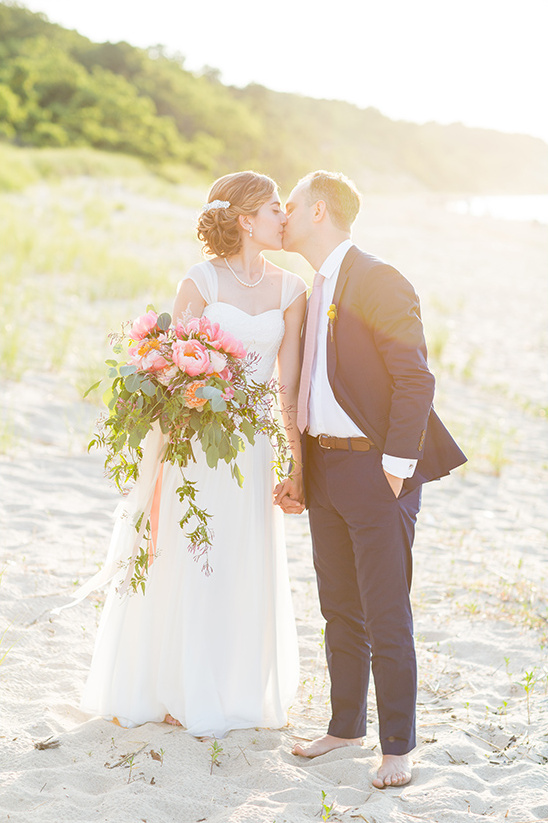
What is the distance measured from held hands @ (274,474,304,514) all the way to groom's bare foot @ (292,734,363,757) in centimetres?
96

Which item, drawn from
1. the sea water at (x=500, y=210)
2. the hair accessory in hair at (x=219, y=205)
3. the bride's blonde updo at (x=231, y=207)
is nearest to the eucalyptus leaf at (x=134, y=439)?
the bride's blonde updo at (x=231, y=207)

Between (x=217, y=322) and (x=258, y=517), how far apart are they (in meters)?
0.87

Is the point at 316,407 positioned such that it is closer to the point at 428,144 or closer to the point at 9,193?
the point at 9,193

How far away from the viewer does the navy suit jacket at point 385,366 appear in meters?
3.09

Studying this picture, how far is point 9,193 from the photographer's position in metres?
18.8

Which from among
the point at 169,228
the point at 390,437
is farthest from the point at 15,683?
the point at 169,228

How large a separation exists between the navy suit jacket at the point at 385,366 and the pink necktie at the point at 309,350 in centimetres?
10

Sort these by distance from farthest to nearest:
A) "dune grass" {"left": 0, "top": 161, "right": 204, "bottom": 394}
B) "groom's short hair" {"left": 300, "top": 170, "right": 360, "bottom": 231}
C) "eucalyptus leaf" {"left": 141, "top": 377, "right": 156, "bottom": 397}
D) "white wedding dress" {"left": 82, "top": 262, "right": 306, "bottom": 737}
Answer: "dune grass" {"left": 0, "top": 161, "right": 204, "bottom": 394}
"white wedding dress" {"left": 82, "top": 262, "right": 306, "bottom": 737}
"groom's short hair" {"left": 300, "top": 170, "right": 360, "bottom": 231}
"eucalyptus leaf" {"left": 141, "top": 377, "right": 156, "bottom": 397}

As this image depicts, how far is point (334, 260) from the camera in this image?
3342 millimetres

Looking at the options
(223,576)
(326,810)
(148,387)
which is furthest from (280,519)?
(326,810)

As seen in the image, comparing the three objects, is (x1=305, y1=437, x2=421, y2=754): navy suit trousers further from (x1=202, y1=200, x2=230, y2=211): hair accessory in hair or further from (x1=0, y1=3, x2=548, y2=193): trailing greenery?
(x1=0, y1=3, x2=548, y2=193): trailing greenery

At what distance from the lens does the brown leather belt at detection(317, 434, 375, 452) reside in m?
3.22

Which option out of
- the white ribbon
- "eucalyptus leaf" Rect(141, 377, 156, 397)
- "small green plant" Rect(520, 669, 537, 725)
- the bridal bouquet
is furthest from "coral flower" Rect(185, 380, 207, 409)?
"small green plant" Rect(520, 669, 537, 725)

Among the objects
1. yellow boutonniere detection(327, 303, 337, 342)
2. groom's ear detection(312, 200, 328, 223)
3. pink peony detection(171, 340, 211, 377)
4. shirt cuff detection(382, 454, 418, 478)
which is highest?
groom's ear detection(312, 200, 328, 223)
